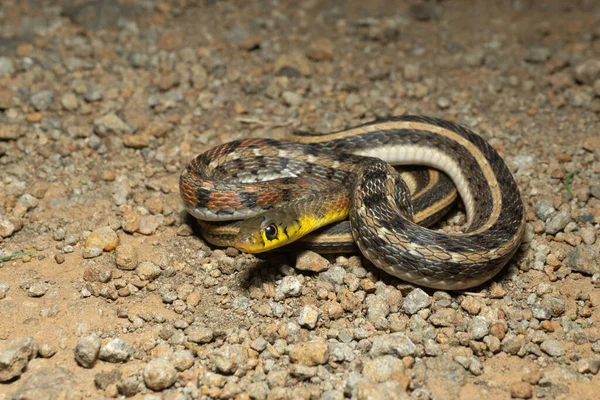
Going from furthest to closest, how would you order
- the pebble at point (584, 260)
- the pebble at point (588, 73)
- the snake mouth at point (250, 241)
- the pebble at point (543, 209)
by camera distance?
1. the pebble at point (588, 73)
2. the pebble at point (543, 209)
3. the pebble at point (584, 260)
4. the snake mouth at point (250, 241)

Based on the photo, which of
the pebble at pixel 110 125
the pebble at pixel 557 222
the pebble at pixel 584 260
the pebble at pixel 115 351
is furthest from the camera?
the pebble at pixel 110 125

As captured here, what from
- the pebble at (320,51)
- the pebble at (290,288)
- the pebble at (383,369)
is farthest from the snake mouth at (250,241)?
Result: the pebble at (320,51)

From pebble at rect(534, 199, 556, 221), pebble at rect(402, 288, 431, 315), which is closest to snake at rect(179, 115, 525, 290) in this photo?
pebble at rect(402, 288, 431, 315)

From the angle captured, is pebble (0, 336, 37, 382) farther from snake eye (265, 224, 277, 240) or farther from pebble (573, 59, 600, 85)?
pebble (573, 59, 600, 85)

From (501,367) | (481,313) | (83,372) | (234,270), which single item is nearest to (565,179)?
(481,313)

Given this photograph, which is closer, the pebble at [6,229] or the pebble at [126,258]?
the pebble at [126,258]

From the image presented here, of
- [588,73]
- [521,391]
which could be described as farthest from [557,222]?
[588,73]

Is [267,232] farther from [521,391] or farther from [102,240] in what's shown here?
[521,391]

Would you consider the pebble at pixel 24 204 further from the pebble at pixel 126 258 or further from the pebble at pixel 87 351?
the pebble at pixel 87 351
